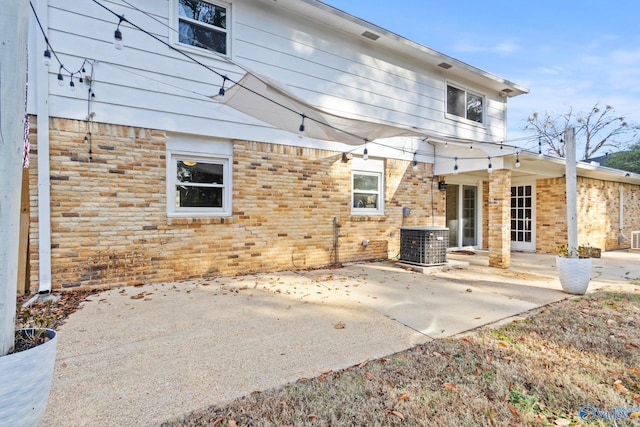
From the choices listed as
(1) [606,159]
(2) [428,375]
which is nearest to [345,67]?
(2) [428,375]

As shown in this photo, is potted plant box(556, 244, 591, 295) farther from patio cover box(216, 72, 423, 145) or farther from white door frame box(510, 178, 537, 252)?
white door frame box(510, 178, 537, 252)

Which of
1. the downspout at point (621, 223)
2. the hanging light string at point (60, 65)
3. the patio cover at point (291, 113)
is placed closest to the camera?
the patio cover at point (291, 113)

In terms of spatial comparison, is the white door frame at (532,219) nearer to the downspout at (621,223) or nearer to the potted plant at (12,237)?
the downspout at (621,223)

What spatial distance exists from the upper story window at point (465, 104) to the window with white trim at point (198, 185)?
7.15 m

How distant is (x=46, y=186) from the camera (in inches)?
187

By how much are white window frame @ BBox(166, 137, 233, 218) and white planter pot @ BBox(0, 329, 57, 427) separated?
444 cm

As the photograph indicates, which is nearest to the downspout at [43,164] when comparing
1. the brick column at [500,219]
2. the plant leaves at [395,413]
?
the plant leaves at [395,413]

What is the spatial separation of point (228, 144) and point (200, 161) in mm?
639

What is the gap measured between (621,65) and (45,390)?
81.6 ft

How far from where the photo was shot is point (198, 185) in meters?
6.12

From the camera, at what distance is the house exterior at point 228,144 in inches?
193

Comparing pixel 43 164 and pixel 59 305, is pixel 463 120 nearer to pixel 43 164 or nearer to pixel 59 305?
pixel 43 164

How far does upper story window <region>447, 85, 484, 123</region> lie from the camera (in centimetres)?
975

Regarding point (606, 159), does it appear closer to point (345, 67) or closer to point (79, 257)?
point (345, 67)
